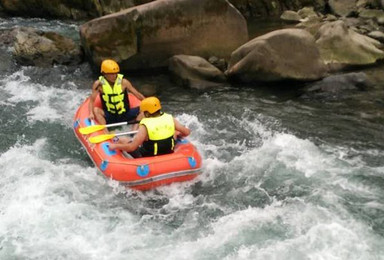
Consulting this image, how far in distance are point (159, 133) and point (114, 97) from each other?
5.50ft

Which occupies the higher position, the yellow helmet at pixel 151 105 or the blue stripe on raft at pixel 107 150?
the yellow helmet at pixel 151 105

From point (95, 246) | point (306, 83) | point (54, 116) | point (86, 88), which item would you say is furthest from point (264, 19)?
point (95, 246)

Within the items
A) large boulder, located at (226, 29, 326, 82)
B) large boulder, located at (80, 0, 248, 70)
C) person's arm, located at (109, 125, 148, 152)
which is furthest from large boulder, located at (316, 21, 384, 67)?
person's arm, located at (109, 125, 148, 152)

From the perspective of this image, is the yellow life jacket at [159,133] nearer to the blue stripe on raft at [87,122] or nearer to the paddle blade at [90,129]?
the paddle blade at [90,129]

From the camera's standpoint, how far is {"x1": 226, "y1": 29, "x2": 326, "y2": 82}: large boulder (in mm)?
9492

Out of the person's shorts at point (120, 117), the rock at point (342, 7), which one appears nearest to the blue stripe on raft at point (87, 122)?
the person's shorts at point (120, 117)

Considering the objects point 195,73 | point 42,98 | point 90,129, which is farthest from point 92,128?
point 195,73

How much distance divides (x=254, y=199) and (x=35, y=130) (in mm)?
4205

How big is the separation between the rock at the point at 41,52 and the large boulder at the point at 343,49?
18.5 feet

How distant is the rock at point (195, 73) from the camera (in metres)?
9.88

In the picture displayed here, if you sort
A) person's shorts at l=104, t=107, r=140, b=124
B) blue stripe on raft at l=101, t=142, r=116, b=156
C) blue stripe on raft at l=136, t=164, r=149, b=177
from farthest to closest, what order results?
1. person's shorts at l=104, t=107, r=140, b=124
2. blue stripe on raft at l=101, t=142, r=116, b=156
3. blue stripe on raft at l=136, t=164, r=149, b=177

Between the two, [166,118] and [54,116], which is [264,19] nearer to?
[54,116]

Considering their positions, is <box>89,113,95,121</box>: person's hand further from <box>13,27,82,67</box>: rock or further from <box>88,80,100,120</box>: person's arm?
<box>13,27,82,67</box>: rock

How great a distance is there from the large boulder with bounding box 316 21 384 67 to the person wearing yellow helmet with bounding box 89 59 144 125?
187 inches
